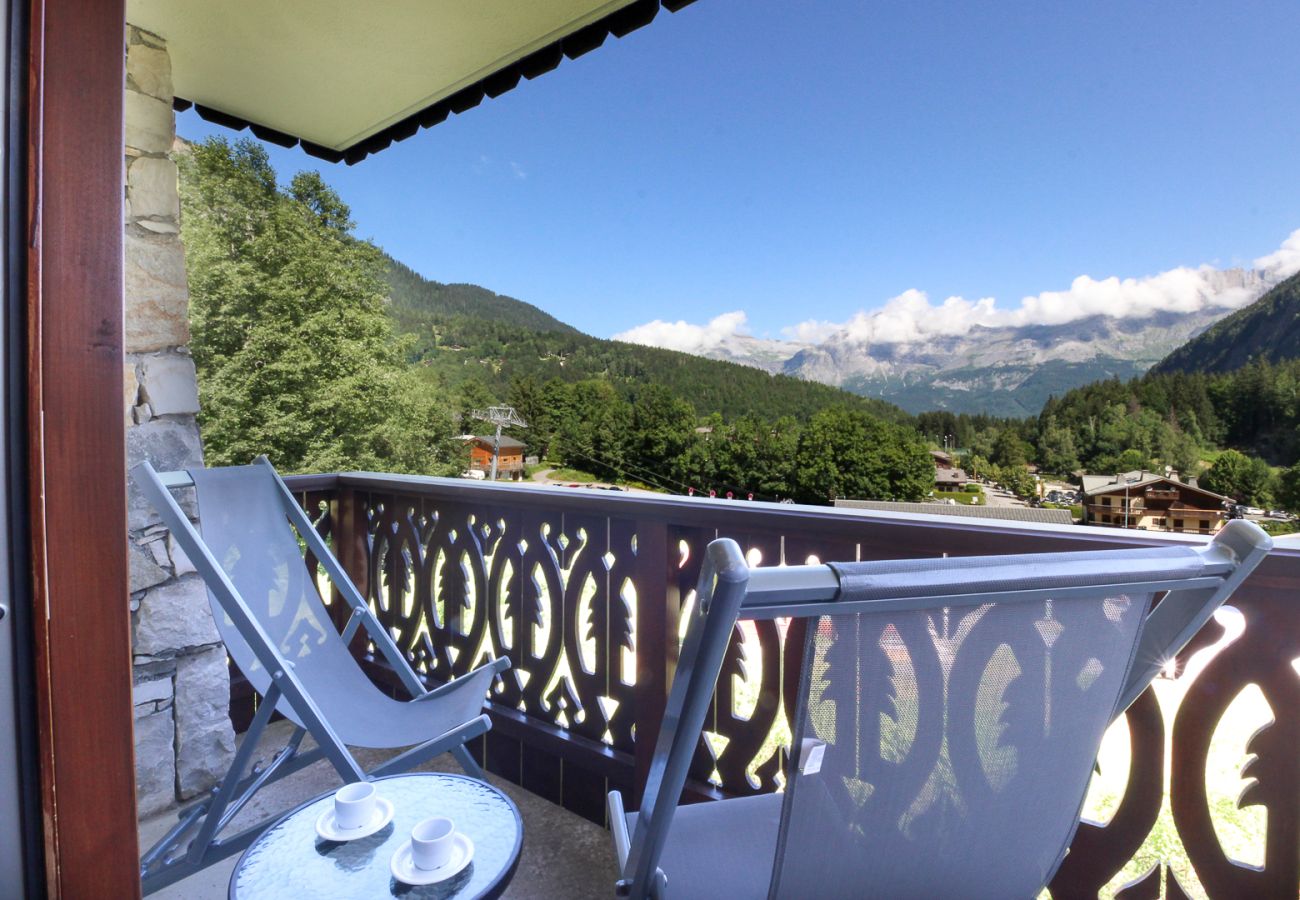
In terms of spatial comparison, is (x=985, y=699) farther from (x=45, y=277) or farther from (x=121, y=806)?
(x=45, y=277)

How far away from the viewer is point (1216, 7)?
39.2 m

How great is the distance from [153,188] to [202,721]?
177 cm

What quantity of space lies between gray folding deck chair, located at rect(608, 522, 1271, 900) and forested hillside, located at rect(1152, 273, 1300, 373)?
2130 cm

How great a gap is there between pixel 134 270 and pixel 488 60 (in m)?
1.43

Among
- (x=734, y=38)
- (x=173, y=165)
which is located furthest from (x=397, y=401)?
(x=734, y=38)

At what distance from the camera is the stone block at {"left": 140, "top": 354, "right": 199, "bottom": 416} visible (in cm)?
217

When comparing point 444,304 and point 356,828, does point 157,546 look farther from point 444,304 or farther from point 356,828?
point 444,304

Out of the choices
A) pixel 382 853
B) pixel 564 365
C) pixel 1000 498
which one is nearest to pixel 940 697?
pixel 382 853

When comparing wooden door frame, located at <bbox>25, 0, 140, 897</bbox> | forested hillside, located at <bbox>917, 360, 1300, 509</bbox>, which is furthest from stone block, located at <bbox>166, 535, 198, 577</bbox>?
forested hillside, located at <bbox>917, 360, 1300, 509</bbox>

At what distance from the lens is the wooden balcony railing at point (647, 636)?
4.03 ft

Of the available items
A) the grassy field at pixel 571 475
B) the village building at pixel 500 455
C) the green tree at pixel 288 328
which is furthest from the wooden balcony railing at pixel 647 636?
the grassy field at pixel 571 475

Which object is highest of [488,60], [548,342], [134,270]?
[548,342]

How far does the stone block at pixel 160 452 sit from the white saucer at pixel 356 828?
1.30 metres

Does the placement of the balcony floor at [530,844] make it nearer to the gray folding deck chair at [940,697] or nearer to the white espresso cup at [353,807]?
the white espresso cup at [353,807]
